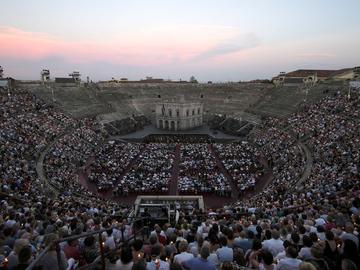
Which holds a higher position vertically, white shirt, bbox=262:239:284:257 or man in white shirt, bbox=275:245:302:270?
man in white shirt, bbox=275:245:302:270

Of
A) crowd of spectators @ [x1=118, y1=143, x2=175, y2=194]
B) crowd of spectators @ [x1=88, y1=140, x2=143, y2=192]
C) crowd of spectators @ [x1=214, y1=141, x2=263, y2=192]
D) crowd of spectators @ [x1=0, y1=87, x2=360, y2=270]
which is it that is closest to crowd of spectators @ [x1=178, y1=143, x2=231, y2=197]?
crowd of spectators @ [x1=0, y1=87, x2=360, y2=270]

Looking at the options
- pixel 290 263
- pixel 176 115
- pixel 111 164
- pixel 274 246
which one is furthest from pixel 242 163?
pixel 290 263

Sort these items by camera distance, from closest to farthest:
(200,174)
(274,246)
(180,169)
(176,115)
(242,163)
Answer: (274,246)
(200,174)
(180,169)
(242,163)
(176,115)

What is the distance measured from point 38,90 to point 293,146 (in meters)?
48.6

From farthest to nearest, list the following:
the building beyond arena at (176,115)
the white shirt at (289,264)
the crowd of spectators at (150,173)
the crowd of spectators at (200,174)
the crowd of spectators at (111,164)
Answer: the building beyond arena at (176,115), the crowd of spectators at (111,164), the crowd of spectators at (150,173), the crowd of spectators at (200,174), the white shirt at (289,264)

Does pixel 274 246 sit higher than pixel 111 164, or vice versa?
pixel 274 246

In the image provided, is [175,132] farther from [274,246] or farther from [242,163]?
[274,246]

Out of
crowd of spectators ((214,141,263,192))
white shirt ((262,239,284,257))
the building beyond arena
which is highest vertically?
white shirt ((262,239,284,257))

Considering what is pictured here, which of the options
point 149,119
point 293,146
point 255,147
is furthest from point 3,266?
point 149,119

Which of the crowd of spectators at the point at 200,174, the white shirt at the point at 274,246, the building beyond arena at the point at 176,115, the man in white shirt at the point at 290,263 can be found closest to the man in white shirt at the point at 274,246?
the white shirt at the point at 274,246

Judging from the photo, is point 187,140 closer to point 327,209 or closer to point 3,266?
point 327,209

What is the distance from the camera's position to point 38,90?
60375 mm

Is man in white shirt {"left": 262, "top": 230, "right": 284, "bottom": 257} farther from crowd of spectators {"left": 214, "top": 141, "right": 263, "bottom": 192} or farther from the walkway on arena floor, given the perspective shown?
the walkway on arena floor

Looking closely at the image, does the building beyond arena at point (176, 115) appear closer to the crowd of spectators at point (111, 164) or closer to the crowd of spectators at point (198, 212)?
the crowd of spectators at point (198, 212)
